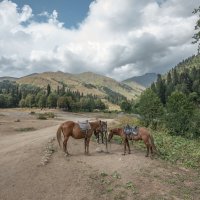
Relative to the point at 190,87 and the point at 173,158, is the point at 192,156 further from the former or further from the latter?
the point at 190,87

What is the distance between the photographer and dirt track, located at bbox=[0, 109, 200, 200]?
45.5 feet

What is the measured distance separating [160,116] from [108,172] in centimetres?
3422

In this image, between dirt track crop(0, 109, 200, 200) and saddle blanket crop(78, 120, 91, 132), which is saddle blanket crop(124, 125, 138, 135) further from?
saddle blanket crop(78, 120, 91, 132)

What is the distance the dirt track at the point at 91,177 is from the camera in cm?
1387

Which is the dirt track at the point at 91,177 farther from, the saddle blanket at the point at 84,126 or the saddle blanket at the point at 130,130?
the saddle blanket at the point at 84,126

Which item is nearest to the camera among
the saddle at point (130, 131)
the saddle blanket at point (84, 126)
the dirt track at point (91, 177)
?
the dirt track at point (91, 177)

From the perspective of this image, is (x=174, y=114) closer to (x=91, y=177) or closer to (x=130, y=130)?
(x=130, y=130)

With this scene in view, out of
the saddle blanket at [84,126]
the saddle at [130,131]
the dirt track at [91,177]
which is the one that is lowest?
the dirt track at [91,177]

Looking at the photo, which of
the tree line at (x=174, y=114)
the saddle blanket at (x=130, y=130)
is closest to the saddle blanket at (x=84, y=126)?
the saddle blanket at (x=130, y=130)

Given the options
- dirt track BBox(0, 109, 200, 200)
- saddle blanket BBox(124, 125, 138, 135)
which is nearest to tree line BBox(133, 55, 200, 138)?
saddle blanket BBox(124, 125, 138, 135)

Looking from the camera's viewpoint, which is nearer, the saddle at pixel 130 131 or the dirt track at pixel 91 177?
the dirt track at pixel 91 177

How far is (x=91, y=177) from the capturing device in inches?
612

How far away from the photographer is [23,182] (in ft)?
49.2

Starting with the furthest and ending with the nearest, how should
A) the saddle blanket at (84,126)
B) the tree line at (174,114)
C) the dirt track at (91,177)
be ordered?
the tree line at (174,114) → the saddle blanket at (84,126) → the dirt track at (91,177)
